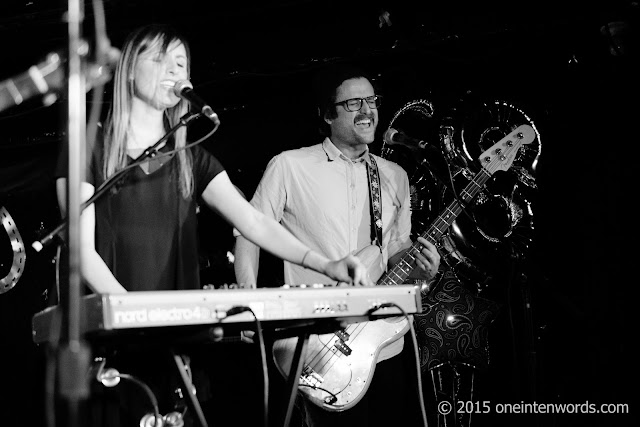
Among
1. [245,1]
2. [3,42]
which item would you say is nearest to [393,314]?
[245,1]

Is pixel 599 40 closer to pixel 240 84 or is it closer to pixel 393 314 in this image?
pixel 240 84

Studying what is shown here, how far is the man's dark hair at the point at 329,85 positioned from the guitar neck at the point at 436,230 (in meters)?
0.79

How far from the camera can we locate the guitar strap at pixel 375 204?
4134 millimetres

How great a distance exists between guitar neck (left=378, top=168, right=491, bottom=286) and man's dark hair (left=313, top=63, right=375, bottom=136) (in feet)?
2.59

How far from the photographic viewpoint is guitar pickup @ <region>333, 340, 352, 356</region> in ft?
12.3

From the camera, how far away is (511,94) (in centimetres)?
464

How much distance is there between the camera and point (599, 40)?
4.30 meters

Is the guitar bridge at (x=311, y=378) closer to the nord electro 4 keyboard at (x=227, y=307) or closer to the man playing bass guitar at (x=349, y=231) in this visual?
the man playing bass guitar at (x=349, y=231)

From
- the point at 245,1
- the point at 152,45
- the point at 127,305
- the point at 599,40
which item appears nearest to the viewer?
the point at 127,305

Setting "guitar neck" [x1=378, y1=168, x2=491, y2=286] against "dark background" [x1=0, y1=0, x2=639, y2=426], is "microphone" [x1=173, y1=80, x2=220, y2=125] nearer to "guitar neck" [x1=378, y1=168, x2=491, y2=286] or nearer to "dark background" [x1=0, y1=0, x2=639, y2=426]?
"guitar neck" [x1=378, y1=168, x2=491, y2=286]

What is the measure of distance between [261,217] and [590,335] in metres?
2.53

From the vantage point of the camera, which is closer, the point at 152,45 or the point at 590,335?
the point at 152,45

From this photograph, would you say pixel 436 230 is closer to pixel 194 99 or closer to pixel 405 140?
pixel 405 140

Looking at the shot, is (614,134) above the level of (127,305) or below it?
above
